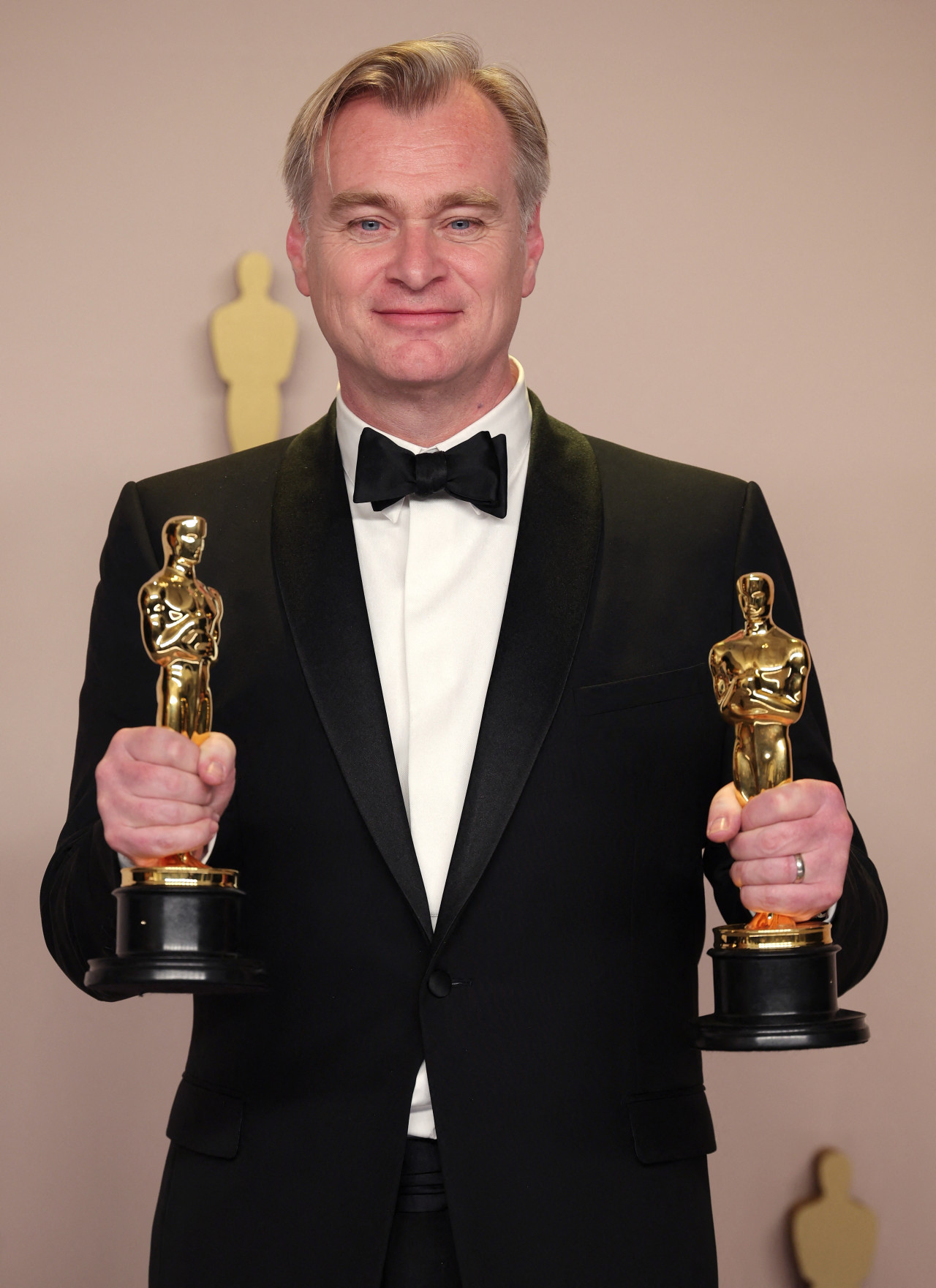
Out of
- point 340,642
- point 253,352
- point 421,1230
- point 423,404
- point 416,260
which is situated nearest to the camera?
point 421,1230

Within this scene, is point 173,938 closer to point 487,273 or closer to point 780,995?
point 780,995

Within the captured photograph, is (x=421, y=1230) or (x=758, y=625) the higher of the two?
(x=758, y=625)

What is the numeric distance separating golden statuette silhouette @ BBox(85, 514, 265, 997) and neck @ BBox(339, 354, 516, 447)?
529 mm

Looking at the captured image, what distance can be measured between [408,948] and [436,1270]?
0.37m

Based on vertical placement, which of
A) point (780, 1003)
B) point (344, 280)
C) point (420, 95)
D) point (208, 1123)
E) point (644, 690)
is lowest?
point (208, 1123)

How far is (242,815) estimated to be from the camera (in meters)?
1.89

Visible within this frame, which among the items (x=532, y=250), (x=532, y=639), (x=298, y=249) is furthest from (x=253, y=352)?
(x=532, y=639)

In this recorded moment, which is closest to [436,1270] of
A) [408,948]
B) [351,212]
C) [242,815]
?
[408,948]

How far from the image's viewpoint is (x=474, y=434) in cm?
213

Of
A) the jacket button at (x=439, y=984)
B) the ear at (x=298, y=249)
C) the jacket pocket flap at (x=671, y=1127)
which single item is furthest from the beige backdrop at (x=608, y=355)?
the jacket button at (x=439, y=984)

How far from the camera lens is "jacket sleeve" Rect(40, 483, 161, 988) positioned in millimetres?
1834

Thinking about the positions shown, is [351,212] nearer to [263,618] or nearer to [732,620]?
[263,618]

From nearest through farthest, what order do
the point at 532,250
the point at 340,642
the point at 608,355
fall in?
1. the point at 340,642
2. the point at 532,250
3. the point at 608,355

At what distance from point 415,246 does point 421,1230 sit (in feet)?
4.11
